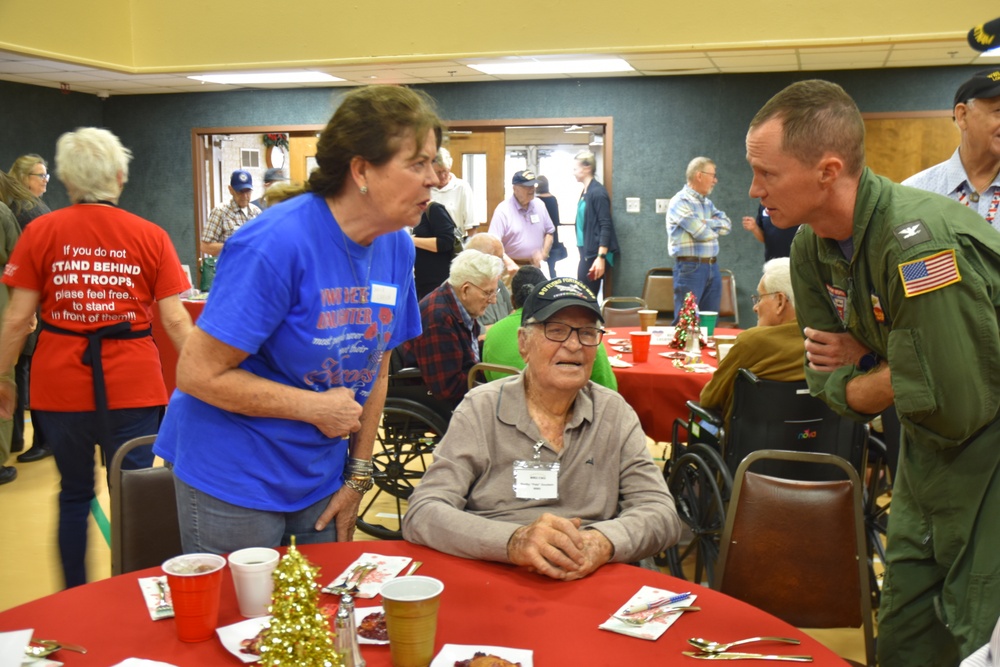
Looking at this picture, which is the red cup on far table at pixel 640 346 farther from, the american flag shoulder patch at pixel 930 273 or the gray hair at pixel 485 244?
the american flag shoulder patch at pixel 930 273

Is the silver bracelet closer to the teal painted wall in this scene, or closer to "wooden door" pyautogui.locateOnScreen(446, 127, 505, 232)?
the teal painted wall

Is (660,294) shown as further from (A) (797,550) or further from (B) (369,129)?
(B) (369,129)

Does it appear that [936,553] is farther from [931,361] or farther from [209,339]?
[209,339]

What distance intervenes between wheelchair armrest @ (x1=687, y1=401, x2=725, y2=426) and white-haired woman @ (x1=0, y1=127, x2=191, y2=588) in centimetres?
203

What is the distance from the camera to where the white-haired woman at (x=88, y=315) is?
9.52 feet

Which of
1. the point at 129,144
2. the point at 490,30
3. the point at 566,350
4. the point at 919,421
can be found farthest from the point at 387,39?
the point at 919,421

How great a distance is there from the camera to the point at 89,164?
9.63 ft

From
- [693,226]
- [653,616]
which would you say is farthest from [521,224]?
[653,616]

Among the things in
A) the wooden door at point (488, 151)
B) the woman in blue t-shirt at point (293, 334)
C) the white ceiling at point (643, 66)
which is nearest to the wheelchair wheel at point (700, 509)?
the woman in blue t-shirt at point (293, 334)

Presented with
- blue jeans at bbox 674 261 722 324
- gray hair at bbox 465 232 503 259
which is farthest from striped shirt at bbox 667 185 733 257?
gray hair at bbox 465 232 503 259

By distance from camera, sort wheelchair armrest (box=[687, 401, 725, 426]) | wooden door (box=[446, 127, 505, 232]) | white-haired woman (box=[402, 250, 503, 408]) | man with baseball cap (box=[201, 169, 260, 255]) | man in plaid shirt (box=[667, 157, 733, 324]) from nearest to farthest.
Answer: wheelchair armrest (box=[687, 401, 725, 426]) < white-haired woman (box=[402, 250, 503, 408]) < man with baseball cap (box=[201, 169, 260, 255]) < man in plaid shirt (box=[667, 157, 733, 324]) < wooden door (box=[446, 127, 505, 232])

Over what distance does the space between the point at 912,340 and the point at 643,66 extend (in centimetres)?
705

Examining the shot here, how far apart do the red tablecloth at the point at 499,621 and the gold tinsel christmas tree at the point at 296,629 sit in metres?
0.26

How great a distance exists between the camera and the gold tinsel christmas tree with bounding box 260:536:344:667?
1.12 metres
